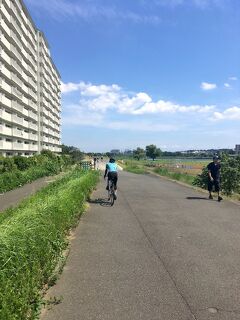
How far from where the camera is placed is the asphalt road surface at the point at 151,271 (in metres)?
4.55

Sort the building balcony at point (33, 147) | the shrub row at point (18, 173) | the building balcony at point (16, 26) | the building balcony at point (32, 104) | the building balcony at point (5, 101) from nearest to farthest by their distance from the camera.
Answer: the shrub row at point (18, 173) < the building balcony at point (5, 101) < the building balcony at point (16, 26) < the building balcony at point (33, 147) < the building balcony at point (32, 104)

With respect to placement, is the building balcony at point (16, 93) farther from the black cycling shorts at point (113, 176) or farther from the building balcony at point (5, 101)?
the black cycling shorts at point (113, 176)

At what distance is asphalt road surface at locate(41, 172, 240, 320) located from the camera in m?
4.55

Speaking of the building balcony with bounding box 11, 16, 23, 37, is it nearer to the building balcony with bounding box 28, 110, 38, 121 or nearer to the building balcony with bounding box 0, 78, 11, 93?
the building balcony with bounding box 0, 78, 11, 93

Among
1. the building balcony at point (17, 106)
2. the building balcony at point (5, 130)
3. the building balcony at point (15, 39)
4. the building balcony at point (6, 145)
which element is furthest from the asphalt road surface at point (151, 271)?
the building balcony at point (15, 39)

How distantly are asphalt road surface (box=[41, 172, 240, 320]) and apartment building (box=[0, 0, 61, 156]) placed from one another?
45353 millimetres

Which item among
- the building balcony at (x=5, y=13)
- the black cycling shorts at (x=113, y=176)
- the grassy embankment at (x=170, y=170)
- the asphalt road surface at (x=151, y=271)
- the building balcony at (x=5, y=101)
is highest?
the building balcony at (x=5, y=13)

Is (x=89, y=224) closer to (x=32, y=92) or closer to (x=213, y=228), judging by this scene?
(x=213, y=228)

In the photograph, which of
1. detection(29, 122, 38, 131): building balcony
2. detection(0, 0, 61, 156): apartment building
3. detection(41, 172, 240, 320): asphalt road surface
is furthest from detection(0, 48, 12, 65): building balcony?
detection(41, 172, 240, 320): asphalt road surface

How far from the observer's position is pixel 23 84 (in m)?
67.8

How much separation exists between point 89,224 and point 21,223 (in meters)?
4.55

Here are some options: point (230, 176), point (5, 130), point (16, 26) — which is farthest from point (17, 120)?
point (230, 176)

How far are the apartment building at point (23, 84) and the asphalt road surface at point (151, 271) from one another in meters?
45.4

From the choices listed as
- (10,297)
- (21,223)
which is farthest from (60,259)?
(10,297)
